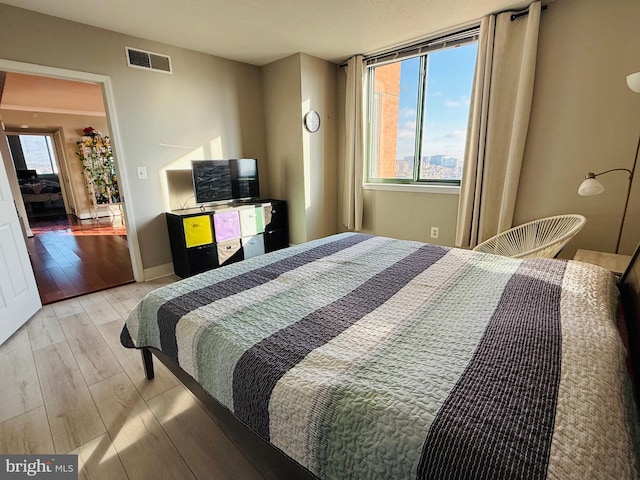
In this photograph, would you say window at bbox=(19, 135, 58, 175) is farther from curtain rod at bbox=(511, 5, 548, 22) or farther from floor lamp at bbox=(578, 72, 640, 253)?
floor lamp at bbox=(578, 72, 640, 253)

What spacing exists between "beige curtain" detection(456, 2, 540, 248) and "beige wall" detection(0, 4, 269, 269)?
Result: 8.53 feet

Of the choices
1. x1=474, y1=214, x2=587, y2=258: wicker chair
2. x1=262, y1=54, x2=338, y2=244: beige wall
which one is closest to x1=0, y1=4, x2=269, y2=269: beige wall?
x1=262, y1=54, x2=338, y2=244: beige wall

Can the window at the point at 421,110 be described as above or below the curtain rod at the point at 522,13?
below

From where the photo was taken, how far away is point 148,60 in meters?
2.97

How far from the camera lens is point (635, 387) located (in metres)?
0.98

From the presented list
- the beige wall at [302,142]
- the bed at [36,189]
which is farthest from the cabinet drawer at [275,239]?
the bed at [36,189]

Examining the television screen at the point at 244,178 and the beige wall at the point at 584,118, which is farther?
the television screen at the point at 244,178

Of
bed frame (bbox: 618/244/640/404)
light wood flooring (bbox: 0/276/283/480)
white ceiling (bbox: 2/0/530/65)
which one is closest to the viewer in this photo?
bed frame (bbox: 618/244/640/404)

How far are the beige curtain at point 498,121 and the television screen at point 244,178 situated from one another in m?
2.37

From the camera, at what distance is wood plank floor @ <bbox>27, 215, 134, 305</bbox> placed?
313cm

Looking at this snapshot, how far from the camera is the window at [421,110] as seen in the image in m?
2.98

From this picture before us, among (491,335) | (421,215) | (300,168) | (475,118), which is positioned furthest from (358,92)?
(491,335)

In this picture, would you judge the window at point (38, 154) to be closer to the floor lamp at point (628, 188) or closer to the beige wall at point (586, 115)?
the beige wall at point (586, 115)

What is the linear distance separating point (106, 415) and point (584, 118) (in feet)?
12.3
